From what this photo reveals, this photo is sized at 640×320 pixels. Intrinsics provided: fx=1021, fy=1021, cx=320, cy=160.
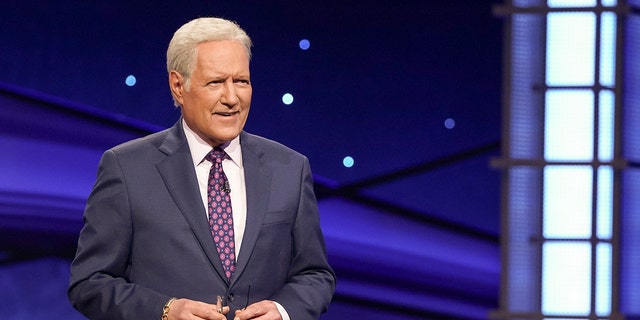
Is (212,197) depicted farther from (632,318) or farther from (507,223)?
(632,318)

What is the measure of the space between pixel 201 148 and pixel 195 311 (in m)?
0.35

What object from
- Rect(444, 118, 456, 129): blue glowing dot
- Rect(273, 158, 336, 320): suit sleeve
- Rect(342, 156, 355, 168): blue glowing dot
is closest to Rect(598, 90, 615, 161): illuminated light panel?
Rect(444, 118, 456, 129): blue glowing dot

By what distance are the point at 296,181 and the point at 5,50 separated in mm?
2145

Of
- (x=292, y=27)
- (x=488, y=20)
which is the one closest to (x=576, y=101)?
(x=488, y=20)

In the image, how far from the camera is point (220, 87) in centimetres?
192

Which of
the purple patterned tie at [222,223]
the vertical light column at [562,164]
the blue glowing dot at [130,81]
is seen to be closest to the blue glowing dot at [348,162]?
the vertical light column at [562,164]

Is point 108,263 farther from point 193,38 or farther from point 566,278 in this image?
point 566,278

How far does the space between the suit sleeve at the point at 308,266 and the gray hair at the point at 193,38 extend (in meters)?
0.33

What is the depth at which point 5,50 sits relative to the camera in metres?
3.83

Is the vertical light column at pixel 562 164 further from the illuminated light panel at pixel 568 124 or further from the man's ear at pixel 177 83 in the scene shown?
the man's ear at pixel 177 83

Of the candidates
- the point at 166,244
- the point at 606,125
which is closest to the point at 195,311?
the point at 166,244

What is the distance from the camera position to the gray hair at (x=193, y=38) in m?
1.92

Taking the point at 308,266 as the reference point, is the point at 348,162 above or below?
above

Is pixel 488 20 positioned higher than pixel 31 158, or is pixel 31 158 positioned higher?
pixel 488 20
